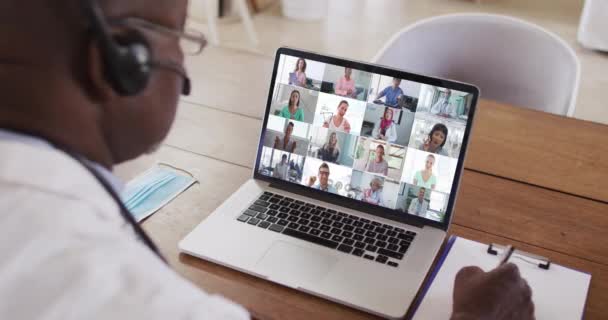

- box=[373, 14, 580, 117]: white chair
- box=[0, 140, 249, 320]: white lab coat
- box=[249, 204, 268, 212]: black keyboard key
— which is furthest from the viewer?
box=[373, 14, 580, 117]: white chair

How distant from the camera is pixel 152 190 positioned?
1205mm

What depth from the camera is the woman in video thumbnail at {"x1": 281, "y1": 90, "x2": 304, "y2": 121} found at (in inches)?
47.3

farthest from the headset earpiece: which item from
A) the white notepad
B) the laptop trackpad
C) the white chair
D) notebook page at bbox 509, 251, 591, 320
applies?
the white chair

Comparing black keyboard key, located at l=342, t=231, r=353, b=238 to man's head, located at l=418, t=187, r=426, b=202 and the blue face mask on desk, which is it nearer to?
man's head, located at l=418, t=187, r=426, b=202

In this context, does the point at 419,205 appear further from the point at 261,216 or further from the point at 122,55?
the point at 122,55

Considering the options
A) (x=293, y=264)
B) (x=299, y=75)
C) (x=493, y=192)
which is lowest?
(x=293, y=264)

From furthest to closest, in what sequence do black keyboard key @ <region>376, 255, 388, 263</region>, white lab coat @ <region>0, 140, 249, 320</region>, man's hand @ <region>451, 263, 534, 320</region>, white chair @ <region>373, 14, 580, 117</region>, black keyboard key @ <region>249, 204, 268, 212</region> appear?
1. white chair @ <region>373, 14, 580, 117</region>
2. black keyboard key @ <region>249, 204, 268, 212</region>
3. black keyboard key @ <region>376, 255, 388, 263</region>
4. man's hand @ <region>451, 263, 534, 320</region>
5. white lab coat @ <region>0, 140, 249, 320</region>

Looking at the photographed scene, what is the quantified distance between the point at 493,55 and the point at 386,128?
2.83 ft

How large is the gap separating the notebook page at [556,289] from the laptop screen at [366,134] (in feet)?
0.52

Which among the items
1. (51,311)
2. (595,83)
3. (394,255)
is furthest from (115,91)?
(595,83)

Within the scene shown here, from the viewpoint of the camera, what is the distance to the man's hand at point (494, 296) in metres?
0.90

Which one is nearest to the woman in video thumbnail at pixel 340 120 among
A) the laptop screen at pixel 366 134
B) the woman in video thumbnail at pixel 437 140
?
the laptop screen at pixel 366 134

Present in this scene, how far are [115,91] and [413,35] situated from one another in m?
1.36

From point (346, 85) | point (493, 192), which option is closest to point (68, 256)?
point (346, 85)
